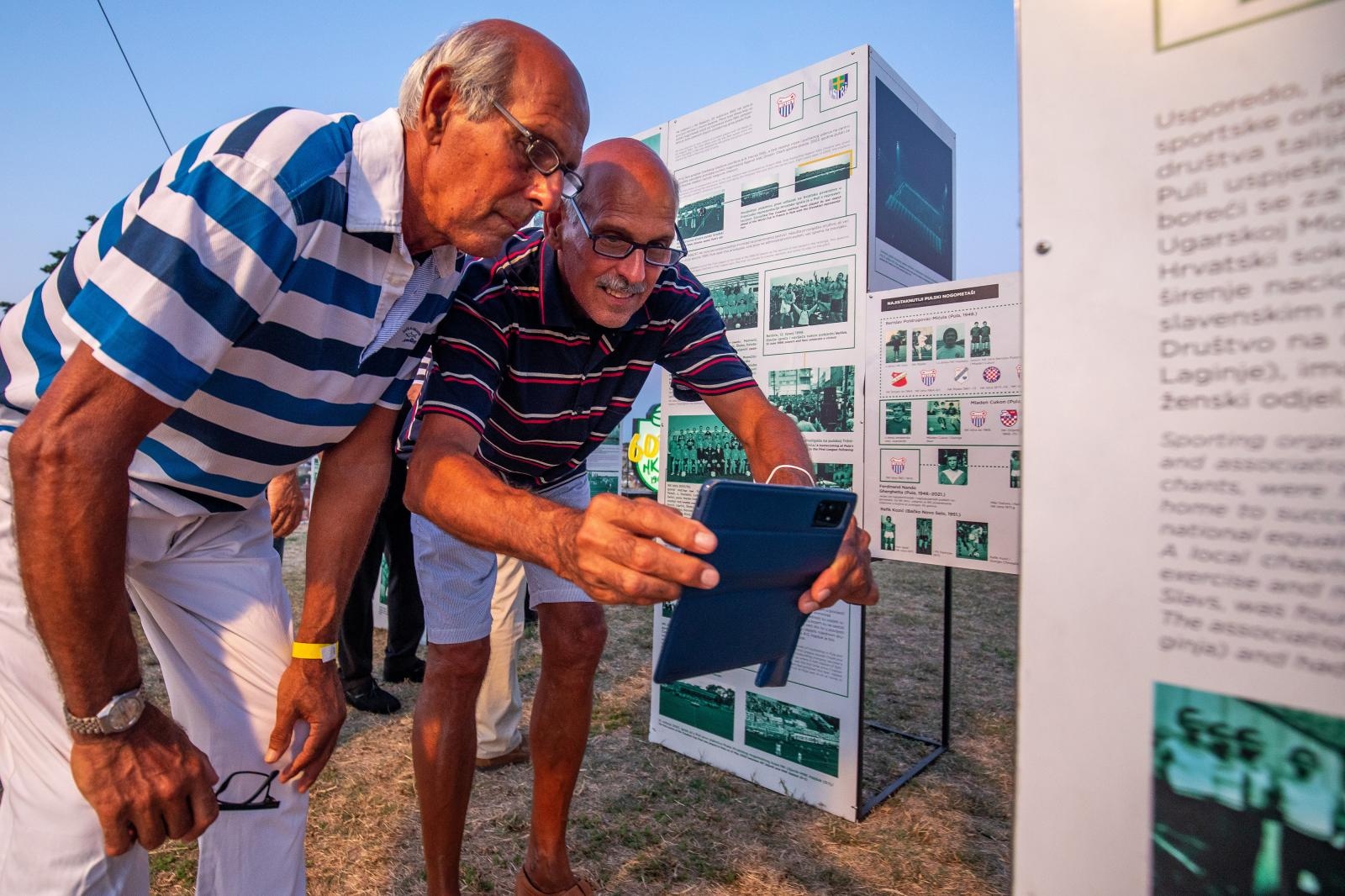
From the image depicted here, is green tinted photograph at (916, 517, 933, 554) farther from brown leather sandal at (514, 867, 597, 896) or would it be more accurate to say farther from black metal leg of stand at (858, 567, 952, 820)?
brown leather sandal at (514, 867, 597, 896)

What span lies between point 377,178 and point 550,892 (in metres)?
1.99

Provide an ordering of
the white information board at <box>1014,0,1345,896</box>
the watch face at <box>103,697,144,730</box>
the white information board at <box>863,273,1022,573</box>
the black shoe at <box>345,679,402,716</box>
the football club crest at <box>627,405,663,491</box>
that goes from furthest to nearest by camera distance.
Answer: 1. the football club crest at <box>627,405,663,491</box>
2. the black shoe at <box>345,679,402,716</box>
3. the white information board at <box>863,273,1022,573</box>
4. the watch face at <box>103,697,144,730</box>
5. the white information board at <box>1014,0,1345,896</box>

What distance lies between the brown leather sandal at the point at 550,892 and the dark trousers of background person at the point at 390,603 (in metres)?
1.83

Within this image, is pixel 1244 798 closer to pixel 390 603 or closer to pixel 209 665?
pixel 209 665

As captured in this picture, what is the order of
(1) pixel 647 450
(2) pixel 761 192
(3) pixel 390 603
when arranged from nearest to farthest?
(2) pixel 761 192 < (3) pixel 390 603 < (1) pixel 647 450

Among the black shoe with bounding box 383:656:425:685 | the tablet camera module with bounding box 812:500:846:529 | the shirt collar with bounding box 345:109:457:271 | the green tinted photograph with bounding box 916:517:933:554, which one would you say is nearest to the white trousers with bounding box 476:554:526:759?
the black shoe with bounding box 383:656:425:685

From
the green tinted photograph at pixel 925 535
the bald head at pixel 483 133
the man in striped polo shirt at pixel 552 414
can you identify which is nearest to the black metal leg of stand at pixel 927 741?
the green tinted photograph at pixel 925 535

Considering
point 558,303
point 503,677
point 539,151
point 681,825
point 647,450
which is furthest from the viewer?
point 647,450

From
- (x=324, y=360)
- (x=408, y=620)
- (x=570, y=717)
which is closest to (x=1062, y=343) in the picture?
(x=324, y=360)

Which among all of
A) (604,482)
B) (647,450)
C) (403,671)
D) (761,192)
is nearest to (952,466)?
(761,192)

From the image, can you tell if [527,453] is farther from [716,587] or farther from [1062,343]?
[1062,343]

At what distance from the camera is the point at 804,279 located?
10.1 ft

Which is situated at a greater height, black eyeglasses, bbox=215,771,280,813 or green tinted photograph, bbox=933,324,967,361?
green tinted photograph, bbox=933,324,967,361

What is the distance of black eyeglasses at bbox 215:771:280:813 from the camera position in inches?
64.7
